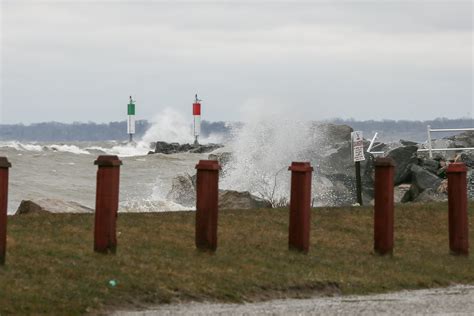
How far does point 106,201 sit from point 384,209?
374 centimetres

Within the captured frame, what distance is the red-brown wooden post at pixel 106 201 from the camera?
39.4 ft

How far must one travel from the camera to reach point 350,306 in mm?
11203

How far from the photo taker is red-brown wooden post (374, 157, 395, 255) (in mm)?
14406

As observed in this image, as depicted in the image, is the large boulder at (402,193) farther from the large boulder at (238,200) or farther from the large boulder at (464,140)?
the large boulder at (464,140)

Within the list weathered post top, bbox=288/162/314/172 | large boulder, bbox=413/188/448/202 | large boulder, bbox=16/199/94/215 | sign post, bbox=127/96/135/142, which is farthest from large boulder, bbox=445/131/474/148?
sign post, bbox=127/96/135/142

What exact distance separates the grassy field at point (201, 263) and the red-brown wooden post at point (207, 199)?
0.82ft

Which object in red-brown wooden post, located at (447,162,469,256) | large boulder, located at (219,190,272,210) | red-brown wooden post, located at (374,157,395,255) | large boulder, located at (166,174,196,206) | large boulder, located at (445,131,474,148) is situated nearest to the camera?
red-brown wooden post, located at (374,157,395,255)

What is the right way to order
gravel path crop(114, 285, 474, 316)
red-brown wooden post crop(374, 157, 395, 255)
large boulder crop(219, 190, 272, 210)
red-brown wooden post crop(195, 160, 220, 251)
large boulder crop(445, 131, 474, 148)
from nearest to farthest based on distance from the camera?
1. gravel path crop(114, 285, 474, 316)
2. red-brown wooden post crop(195, 160, 220, 251)
3. red-brown wooden post crop(374, 157, 395, 255)
4. large boulder crop(219, 190, 272, 210)
5. large boulder crop(445, 131, 474, 148)

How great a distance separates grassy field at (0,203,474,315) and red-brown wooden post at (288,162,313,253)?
186 millimetres

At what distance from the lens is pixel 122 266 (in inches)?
458

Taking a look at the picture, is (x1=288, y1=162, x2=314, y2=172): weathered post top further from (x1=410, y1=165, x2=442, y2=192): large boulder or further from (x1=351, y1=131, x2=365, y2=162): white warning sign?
(x1=410, y1=165, x2=442, y2=192): large boulder

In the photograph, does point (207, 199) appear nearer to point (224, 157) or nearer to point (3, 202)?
point (3, 202)

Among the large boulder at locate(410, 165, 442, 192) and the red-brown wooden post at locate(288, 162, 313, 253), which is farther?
the large boulder at locate(410, 165, 442, 192)

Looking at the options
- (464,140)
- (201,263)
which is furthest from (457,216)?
(464,140)
